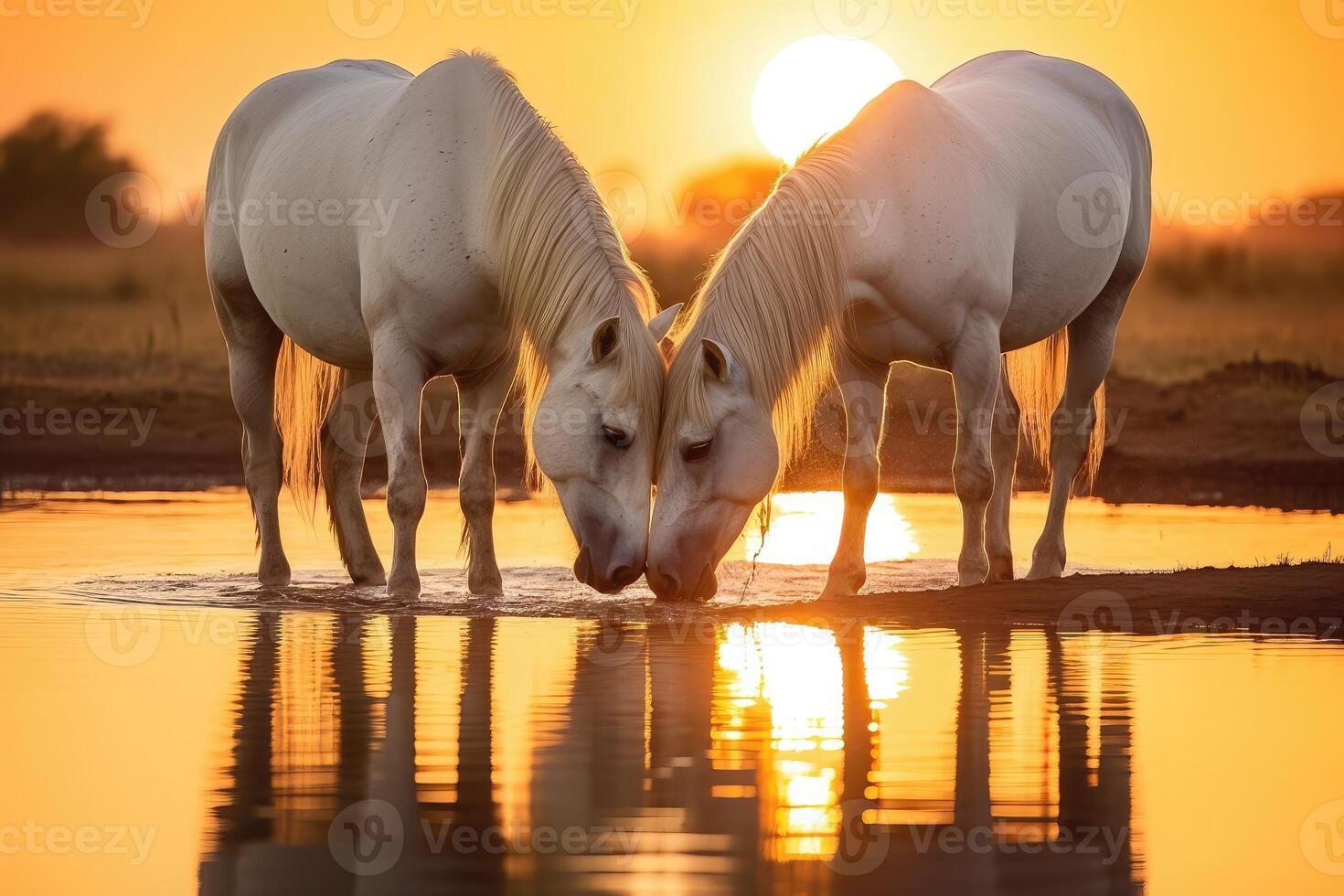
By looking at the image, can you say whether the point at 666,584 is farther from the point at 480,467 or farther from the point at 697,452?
the point at 480,467

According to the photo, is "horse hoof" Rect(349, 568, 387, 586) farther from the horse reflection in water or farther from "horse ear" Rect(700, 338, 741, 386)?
"horse ear" Rect(700, 338, 741, 386)

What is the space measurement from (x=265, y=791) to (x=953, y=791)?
1.32 meters

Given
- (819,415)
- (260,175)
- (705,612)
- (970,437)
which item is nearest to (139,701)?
(705,612)

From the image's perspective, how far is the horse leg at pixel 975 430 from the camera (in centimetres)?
734

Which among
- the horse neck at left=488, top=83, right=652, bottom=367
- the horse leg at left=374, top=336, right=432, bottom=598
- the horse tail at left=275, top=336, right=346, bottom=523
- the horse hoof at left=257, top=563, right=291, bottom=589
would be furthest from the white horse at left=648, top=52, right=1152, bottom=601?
the horse tail at left=275, top=336, right=346, bottom=523

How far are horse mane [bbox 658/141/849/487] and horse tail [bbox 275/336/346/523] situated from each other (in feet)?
9.67

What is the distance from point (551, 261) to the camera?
663cm

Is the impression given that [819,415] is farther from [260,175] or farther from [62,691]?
[62,691]

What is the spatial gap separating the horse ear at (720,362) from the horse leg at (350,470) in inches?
108

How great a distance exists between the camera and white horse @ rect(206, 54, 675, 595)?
20.2 ft

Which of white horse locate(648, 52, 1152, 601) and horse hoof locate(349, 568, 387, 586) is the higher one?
white horse locate(648, 52, 1152, 601)

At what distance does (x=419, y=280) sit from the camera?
7.11 m

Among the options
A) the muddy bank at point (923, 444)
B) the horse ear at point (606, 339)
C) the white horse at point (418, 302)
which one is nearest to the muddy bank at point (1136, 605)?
the white horse at point (418, 302)

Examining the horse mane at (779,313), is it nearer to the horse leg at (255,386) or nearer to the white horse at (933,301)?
the white horse at (933,301)
